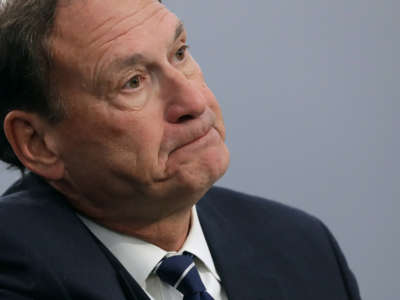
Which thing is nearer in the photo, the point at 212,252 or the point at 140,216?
the point at 140,216

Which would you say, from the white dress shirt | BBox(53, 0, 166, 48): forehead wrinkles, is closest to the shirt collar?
the white dress shirt

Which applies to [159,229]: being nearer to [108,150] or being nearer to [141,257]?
[141,257]

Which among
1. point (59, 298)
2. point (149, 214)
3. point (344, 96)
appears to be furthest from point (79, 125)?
point (344, 96)

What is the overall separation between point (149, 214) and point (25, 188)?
301 mm

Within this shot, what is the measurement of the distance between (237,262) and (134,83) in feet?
1.45

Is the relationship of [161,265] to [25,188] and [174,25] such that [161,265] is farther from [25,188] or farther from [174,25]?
[174,25]

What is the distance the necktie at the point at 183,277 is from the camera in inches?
63.7

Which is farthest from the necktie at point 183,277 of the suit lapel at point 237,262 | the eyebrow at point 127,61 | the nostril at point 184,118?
the eyebrow at point 127,61

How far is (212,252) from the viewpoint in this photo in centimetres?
177

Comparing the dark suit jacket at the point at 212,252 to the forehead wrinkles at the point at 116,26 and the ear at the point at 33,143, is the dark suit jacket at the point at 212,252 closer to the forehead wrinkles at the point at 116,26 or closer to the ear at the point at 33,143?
the ear at the point at 33,143

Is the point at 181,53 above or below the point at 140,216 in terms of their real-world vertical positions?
above

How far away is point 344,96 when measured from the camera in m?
3.26

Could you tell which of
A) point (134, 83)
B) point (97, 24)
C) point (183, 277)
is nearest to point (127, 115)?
point (134, 83)

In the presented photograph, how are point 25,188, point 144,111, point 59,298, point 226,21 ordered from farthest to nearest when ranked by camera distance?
point 226,21, point 25,188, point 144,111, point 59,298
